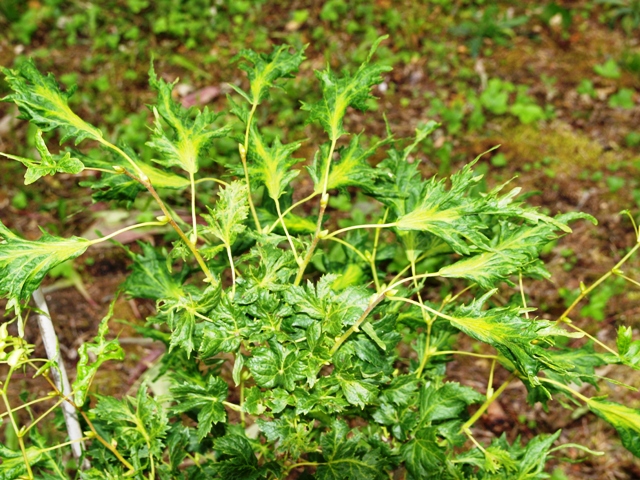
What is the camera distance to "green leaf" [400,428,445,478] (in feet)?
4.70

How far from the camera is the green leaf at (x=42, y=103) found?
4.29ft

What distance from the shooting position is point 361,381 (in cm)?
125

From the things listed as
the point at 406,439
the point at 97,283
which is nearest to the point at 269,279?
the point at 406,439

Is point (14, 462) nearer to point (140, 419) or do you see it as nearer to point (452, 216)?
point (140, 419)

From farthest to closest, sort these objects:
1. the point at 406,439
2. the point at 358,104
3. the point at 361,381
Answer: the point at 406,439 → the point at 358,104 → the point at 361,381

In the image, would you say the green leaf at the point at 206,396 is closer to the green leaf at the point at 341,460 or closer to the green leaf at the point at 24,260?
the green leaf at the point at 341,460

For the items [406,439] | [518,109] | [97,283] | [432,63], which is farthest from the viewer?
[432,63]

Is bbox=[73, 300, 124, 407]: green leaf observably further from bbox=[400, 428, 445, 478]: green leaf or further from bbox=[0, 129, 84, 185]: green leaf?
bbox=[400, 428, 445, 478]: green leaf

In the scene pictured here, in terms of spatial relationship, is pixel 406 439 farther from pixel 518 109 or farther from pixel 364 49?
pixel 364 49

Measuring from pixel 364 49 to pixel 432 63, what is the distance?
45cm

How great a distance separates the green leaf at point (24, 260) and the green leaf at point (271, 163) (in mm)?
436

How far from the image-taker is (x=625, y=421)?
135 cm

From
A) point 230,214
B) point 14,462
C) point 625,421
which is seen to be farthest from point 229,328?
point 625,421

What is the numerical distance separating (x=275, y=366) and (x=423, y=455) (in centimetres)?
46
